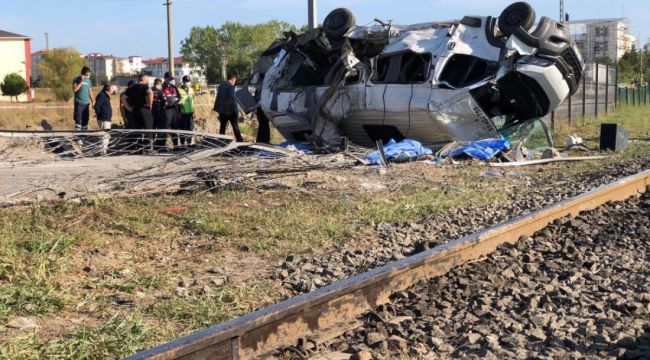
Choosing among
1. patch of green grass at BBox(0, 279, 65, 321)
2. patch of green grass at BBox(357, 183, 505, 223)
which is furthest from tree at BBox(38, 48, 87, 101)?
patch of green grass at BBox(0, 279, 65, 321)

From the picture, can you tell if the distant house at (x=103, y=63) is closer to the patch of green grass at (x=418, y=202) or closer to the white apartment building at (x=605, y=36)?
the white apartment building at (x=605, y=36)

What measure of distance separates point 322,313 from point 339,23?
34.6 feet

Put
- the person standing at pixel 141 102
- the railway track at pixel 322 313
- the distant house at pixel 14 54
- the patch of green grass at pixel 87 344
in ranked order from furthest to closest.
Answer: the distant house at pixel 14 54
the person standing at pixel 141 102
the patch of green grass at pixel 87 344
the railway track at pixel 322 313

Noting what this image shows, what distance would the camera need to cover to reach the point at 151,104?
562 inches

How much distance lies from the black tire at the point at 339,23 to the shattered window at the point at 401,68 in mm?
865

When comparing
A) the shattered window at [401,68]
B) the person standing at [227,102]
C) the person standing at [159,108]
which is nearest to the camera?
the shattered window at [401,68]

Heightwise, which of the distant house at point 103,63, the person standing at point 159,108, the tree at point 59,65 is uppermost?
the distant house at point 103,63

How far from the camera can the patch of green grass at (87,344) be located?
3.62m

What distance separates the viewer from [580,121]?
80.7ft

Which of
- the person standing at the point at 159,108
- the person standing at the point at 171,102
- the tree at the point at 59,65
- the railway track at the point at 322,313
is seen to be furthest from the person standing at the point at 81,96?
the tree at the point at 59,65

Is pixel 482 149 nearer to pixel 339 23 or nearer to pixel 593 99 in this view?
pixel 339 23

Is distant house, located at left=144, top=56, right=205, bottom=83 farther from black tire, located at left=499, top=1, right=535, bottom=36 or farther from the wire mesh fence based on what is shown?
black tire, located at left=499, top=1, right=535, bottom=36

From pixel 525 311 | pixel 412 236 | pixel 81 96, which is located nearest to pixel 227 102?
pixel 81 96

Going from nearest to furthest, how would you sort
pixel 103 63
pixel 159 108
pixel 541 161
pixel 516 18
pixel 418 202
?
pixel 418 202 < pixel 516 18 < pixel 541 161 < pixel 159 108 < pixel 103 63
